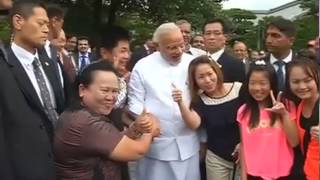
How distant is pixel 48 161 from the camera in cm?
344

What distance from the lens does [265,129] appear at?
13.8 ft

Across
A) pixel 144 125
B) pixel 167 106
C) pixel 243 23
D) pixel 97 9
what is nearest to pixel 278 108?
pixel 167 106

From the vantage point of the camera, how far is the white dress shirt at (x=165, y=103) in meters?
4.44

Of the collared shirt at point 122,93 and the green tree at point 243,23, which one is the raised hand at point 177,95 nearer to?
the collared shirt at point 122,93

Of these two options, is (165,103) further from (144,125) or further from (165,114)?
Result: (144,125)

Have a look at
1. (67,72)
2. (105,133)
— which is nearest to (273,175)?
(105,133)

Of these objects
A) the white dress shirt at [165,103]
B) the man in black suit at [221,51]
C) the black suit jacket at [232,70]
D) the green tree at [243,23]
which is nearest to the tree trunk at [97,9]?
the green tree at [243,23]

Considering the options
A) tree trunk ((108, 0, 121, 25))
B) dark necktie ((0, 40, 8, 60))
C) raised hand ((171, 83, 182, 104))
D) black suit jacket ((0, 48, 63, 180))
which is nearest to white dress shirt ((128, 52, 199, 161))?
raised hand ((171, 83, 182, 104))

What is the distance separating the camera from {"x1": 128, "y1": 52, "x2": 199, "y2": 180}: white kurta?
4445 mm

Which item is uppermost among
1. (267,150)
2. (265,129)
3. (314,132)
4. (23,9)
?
(23,9)

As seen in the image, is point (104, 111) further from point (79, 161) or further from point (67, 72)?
point (67, 72)

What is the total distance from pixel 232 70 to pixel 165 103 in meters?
0.95

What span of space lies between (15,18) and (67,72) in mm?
906

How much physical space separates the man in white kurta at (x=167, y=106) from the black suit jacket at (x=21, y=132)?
112 cm
